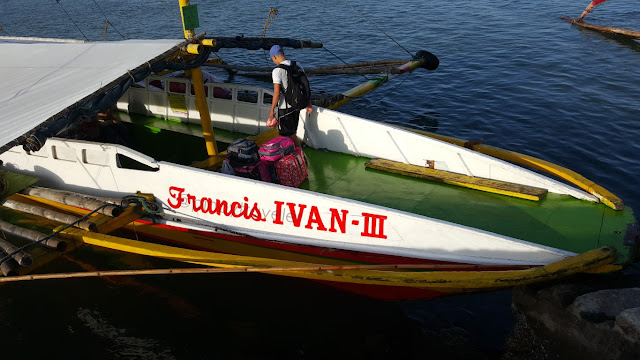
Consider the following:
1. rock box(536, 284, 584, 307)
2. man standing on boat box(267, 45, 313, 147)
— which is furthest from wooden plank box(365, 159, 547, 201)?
man standing on boat box(267, 45, 313, 147)

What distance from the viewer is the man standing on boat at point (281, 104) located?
28.9ft

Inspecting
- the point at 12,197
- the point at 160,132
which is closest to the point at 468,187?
the point at 160,132

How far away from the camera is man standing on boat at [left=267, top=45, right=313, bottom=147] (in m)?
8.80

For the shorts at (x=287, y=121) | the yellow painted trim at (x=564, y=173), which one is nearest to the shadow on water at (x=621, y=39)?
the yellow painted trim at (x=564, y=173)

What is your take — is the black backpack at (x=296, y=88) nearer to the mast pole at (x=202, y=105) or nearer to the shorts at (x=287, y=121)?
the shorts at (x=287, y=121)

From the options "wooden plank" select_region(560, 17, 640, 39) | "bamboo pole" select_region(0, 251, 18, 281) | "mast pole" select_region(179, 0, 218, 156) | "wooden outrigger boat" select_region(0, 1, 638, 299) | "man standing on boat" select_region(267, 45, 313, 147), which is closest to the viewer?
"wooden outrigger boat" select_region(0, 1, 638, 299)

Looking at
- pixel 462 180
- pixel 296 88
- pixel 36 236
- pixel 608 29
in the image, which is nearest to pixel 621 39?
pixel 608 29

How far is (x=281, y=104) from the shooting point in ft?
30.2

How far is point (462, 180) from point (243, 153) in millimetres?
3832

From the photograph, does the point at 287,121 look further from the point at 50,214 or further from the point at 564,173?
the point at 564,173

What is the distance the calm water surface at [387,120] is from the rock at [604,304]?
146 cm

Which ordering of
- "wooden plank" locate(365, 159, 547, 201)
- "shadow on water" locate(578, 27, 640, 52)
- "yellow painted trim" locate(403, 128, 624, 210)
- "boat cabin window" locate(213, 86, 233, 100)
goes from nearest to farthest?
"yellow painted trim" locate(403, 128, 624, 210)
"wooden plank" locate(365, 159, 547, 201)
"boat cabin window" locate(213, 86, 233, 100)
"shadow on water" locate(578, 27, 640, 52)

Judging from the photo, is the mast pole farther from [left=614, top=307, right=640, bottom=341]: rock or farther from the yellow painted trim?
[left=614, top=307, right=640, bottom=341]: rock

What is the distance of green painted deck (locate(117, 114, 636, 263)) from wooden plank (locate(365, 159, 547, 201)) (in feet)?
0.31
